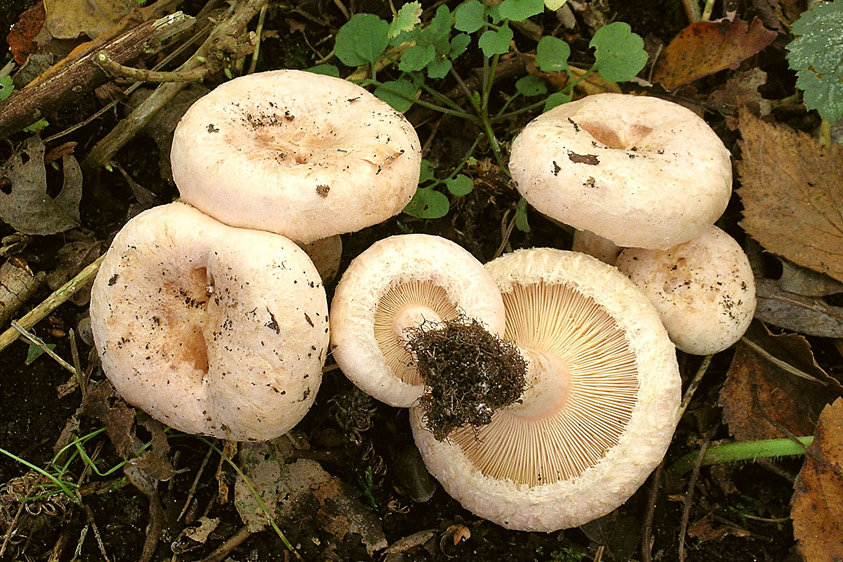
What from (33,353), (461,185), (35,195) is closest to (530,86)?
(461,185)

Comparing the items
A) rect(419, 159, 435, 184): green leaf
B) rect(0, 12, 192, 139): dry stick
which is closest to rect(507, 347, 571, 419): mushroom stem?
rect(419, 159, 435, 184): green leaf

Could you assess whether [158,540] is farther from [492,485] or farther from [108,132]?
[108,132]

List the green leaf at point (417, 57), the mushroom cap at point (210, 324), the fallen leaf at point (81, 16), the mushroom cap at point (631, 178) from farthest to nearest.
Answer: the fallen leaf at point (81, 16) → the green leaf at point (417, 57) → the mushroom cap at point (631, 178) → the mushroom cap at point (210, 324)

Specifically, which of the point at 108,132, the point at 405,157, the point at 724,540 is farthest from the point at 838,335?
the point at 108,132

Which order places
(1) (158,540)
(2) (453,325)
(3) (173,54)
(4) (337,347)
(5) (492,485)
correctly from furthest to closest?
(3) (173,54)
(1) (158,540)
(5) (492,485)
(4) (337,347)
(2) (453,325)

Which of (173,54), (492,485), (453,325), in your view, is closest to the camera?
(453,325)

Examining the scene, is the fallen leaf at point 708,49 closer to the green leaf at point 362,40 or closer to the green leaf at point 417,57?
the green leaf at point 417,57

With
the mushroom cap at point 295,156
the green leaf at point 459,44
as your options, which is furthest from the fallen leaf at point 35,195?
the green leaf at point 459,44
